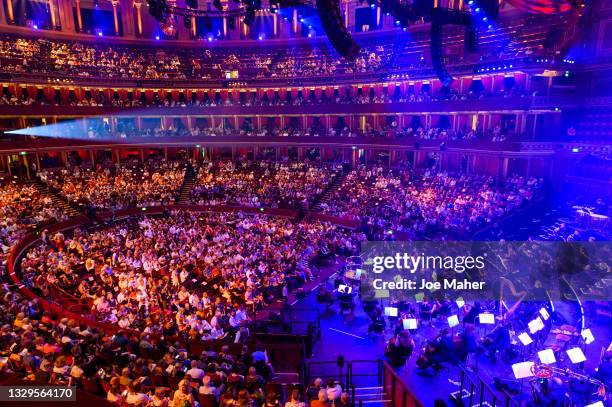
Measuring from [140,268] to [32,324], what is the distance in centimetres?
694

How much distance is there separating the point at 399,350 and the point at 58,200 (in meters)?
26.4

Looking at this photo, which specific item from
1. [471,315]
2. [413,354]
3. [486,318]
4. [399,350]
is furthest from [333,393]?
[471,315]

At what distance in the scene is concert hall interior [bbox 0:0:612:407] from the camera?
32.4ft

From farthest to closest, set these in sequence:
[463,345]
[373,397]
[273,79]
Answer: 1. [273,79]
2. [463,345]
3. [373,397]

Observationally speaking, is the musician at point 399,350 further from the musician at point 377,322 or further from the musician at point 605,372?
the musician at point 605,372

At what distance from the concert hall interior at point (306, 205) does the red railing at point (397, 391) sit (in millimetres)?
98

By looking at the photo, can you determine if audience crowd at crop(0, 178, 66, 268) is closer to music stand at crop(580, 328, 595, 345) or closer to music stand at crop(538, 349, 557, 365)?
music stand at crop(538, 349, 557, 365)

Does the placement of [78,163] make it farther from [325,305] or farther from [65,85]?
[325,305]

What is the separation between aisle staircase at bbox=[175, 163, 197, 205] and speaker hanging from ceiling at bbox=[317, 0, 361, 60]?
2132 centimetres

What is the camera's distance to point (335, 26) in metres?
11.8

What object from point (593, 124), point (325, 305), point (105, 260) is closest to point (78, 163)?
point (105, 260)

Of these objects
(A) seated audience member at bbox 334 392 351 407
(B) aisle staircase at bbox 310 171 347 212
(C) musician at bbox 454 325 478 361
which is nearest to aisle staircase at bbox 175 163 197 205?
(B) aisle staircase at bbox 310 171 347 212

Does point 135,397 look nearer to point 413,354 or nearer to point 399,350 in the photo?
point 399,350

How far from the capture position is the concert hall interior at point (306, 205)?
9875 mm
